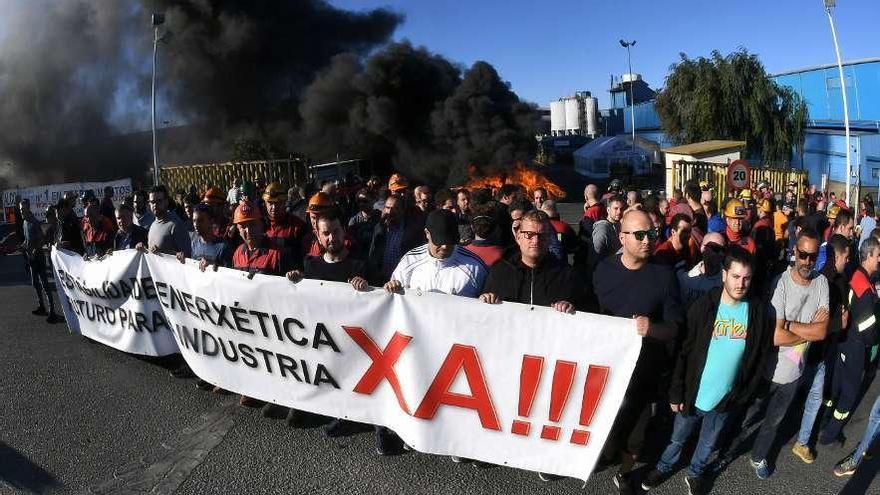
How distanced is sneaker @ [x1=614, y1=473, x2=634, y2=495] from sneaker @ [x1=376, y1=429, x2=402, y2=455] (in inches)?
51.1

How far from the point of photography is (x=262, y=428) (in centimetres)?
424

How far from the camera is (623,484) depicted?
3383 mm

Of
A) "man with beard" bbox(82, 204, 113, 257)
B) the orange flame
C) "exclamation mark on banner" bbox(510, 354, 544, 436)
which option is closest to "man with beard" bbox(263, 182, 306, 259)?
"man with beard" bbox(82, 204, 113, 257)

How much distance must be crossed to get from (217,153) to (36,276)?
97.9 ft

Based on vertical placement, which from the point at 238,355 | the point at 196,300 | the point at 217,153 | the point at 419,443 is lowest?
the point at 419,443

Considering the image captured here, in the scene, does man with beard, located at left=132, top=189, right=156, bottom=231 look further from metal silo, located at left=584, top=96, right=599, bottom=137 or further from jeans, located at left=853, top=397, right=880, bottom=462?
metal silo, located at left=584, top=96, right=599, bottom=137

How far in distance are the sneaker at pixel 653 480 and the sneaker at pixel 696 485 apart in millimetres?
138

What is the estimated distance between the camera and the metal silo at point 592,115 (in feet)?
233

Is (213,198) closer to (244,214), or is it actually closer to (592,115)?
(244,214)

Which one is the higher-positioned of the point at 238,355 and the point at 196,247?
the point at 196,247

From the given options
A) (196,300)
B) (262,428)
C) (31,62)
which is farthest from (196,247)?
(31,62)

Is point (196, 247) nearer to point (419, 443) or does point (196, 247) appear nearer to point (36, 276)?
point (419, 443)

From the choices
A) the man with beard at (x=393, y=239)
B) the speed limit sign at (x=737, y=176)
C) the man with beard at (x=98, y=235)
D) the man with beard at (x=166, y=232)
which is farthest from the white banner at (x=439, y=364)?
the speed limit sign at (x=737, y=176)

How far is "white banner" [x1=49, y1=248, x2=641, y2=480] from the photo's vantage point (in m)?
3.22
